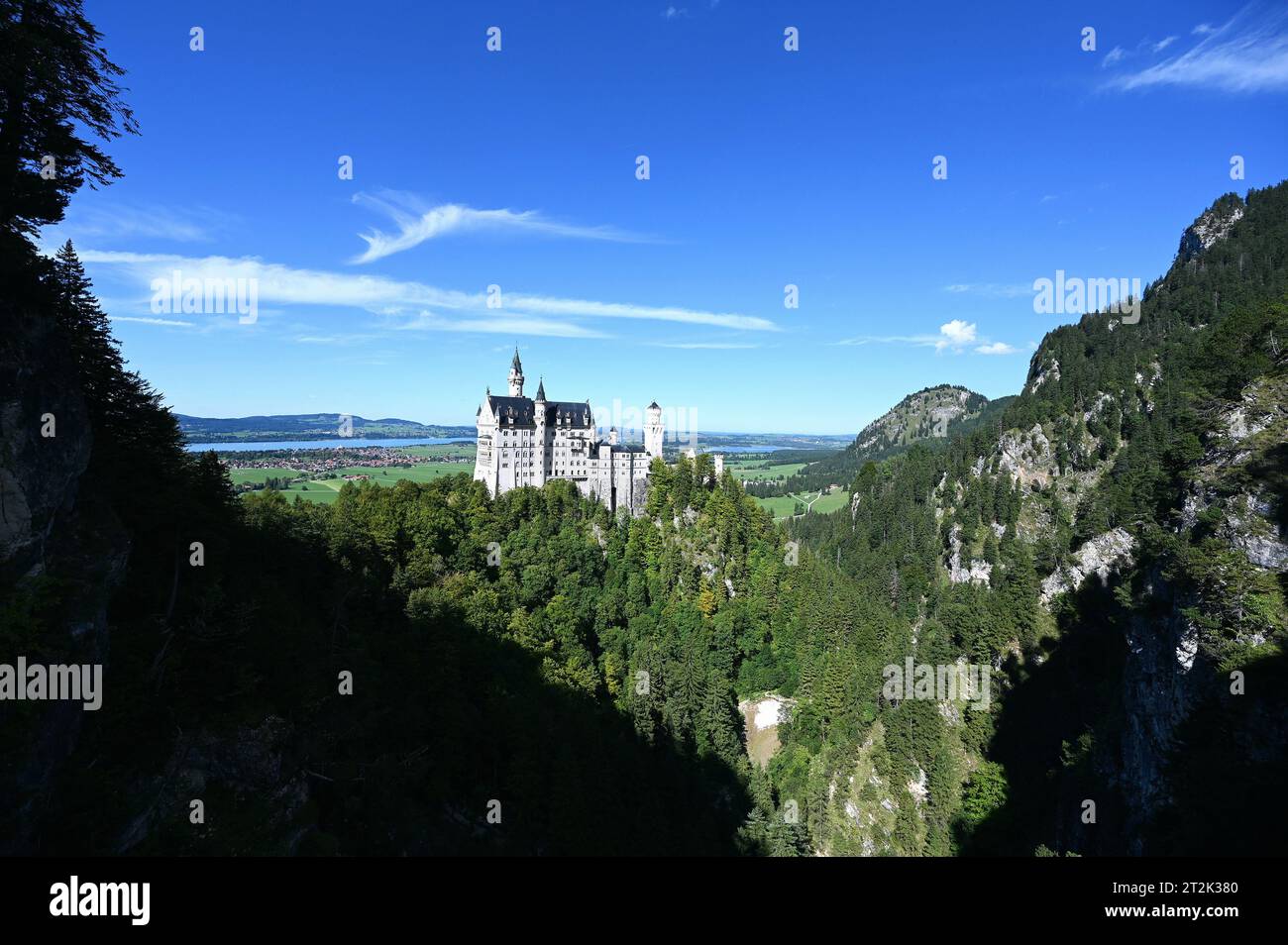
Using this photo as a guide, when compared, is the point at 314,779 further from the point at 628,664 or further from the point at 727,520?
the point at 727,520

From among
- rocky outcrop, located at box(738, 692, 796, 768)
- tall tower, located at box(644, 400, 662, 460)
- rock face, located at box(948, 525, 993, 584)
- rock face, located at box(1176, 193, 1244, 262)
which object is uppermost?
rock face, located at box(1176, 193, 1244, 262)

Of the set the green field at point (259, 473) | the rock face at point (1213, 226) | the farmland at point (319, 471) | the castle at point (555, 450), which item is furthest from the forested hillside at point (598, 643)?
the rock face at point (1213, 226)

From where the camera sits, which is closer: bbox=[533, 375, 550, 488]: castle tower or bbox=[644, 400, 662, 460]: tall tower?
bbox=[533, 375, 550, 488]: castle tower

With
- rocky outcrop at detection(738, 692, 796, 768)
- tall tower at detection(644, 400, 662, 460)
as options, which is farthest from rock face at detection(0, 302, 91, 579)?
tall tower at detection(644, 400, 662, 460)

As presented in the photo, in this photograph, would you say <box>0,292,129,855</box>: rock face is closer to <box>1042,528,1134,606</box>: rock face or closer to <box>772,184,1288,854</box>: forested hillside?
<box>772,184,1288,854</box>: forested hillside

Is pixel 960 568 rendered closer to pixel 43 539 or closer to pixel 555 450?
pixel 555 450
